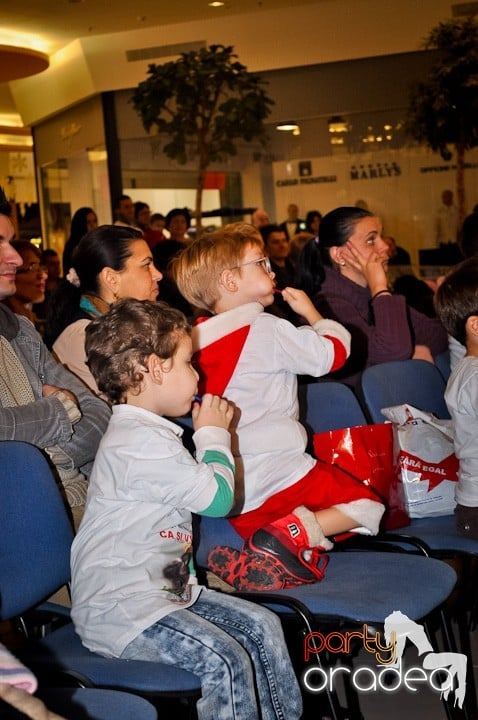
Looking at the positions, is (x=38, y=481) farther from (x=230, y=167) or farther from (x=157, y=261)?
(x=230, y=167)

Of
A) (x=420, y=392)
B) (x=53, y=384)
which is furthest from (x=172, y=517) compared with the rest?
(x=420, y=392)

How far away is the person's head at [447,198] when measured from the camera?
11930 mm

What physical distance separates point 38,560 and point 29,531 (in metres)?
0.07

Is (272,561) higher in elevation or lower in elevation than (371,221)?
lower

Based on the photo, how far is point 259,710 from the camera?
6.94ft

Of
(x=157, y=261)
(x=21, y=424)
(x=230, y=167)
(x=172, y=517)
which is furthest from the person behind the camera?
(x=230, y=167)

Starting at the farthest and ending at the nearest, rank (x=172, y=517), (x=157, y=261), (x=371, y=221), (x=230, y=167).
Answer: (x=230, y=167)
(x=157, y=261)
(x=371, y=221)
(x=172, y=517)

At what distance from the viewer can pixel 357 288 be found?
4023 mm

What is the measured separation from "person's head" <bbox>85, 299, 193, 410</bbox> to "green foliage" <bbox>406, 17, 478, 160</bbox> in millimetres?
8081

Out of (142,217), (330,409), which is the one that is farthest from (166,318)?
(142,217)

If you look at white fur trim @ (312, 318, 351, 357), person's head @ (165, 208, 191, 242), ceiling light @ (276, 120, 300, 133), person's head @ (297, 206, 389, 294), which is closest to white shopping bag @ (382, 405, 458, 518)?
white fur trim @ (312, 318, 351, 357)

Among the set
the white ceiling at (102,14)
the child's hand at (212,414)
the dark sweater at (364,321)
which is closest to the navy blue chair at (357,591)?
the child's hand at (212,414)

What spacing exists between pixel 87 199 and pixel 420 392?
1205 cm

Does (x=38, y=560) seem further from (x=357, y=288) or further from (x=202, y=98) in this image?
(x=202, y=98)
